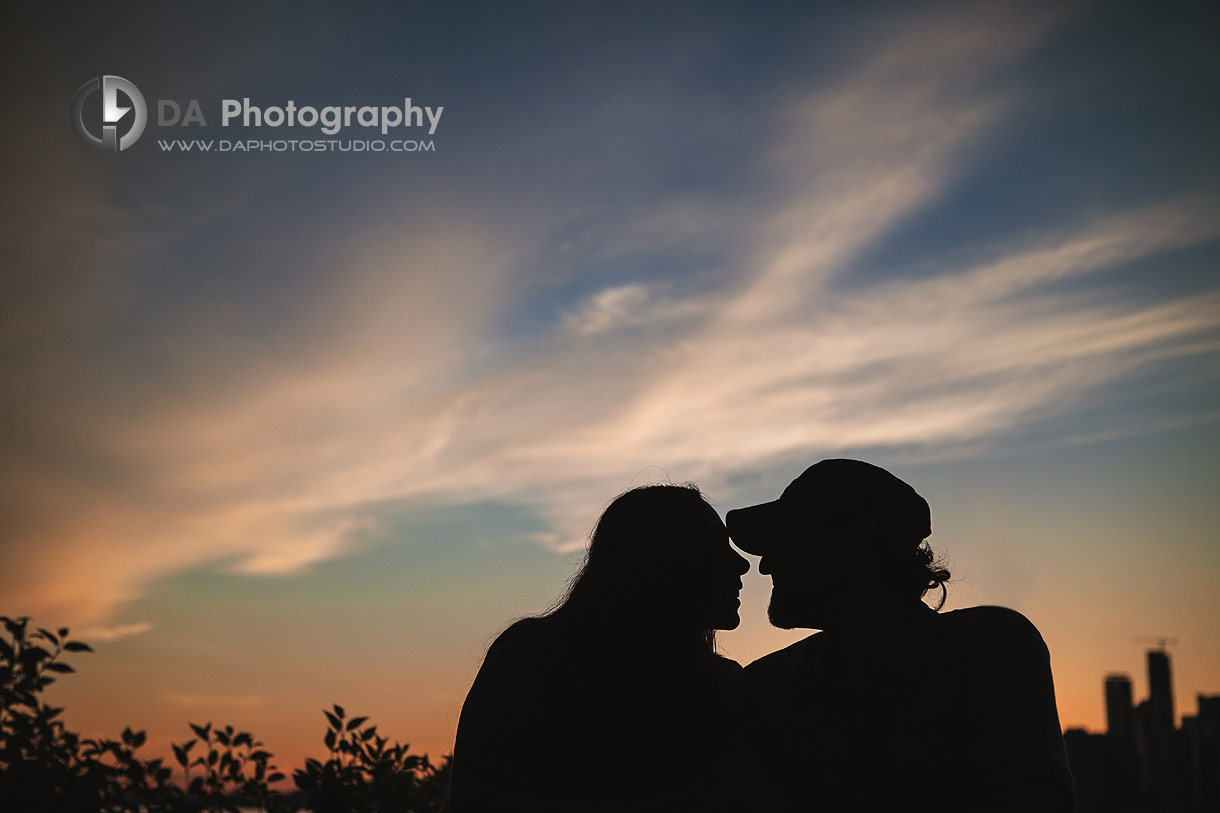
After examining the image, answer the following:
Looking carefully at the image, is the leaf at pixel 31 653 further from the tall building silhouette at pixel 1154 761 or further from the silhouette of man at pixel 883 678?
the tall building silhouette at pixel 1154 761

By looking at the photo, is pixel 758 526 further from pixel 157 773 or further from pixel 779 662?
pixel 157 773

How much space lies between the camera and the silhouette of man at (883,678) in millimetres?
2619

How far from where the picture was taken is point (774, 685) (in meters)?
3.25

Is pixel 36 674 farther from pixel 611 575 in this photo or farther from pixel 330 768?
pixel 611 575

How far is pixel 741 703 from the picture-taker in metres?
3.20

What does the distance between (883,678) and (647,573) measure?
2.56 feet

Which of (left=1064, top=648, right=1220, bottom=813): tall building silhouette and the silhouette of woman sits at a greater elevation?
the silhouette of woman

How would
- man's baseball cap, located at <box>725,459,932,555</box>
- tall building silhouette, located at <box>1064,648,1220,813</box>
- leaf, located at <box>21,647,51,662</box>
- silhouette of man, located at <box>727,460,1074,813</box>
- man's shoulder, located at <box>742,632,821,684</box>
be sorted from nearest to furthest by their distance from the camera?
1. silhouette of man, located at <box>727,460,1074,813</box>
2. man's baseball cap, located at <box>725,459,932,555</box>
3. man's shoulder, located at <box>742,632,821,684</box>
4. leaf, located at <box>21,647,51,662</box>
5. tall building silhouette, located at <box>1064,648,1220,813</box>

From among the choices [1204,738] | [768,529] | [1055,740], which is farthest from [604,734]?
[1204,738]

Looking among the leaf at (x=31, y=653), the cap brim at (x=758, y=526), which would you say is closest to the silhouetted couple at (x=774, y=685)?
the cap brim at (x=758, y=526)

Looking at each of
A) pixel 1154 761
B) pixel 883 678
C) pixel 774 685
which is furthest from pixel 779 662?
pixel 1154 761

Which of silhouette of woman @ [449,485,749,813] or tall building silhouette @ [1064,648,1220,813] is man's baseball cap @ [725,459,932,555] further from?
tall building silhouette @ [1064,648,1220,813]

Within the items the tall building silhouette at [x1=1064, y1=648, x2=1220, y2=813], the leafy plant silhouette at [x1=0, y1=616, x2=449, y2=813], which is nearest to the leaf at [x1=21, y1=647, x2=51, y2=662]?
the leafy plant silhouette at [x1=0, y1=616, x2=449, y2=813]

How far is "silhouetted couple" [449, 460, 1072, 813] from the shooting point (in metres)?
2.64
